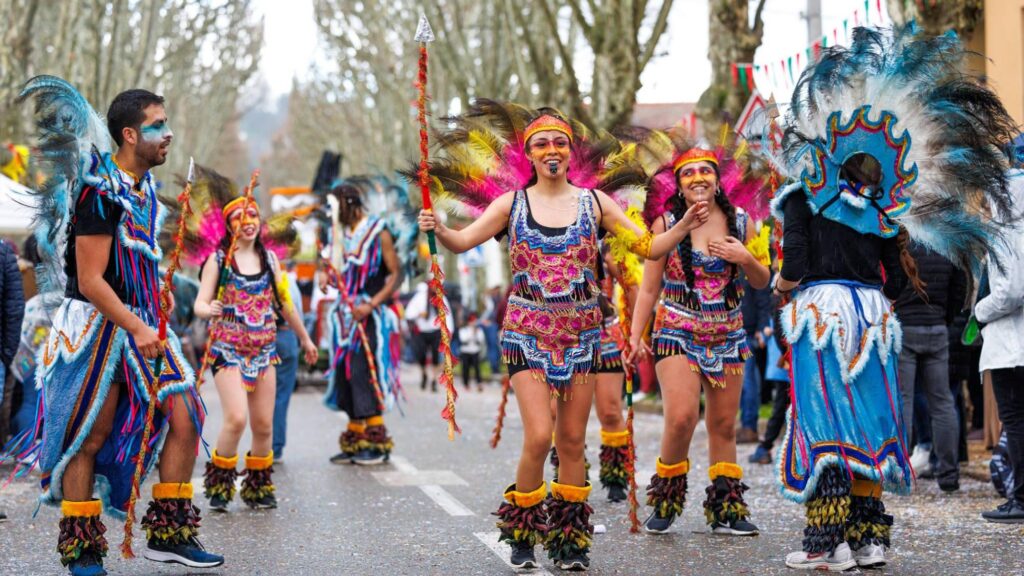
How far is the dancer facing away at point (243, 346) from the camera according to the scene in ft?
29.6

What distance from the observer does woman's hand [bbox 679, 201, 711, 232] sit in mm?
6605

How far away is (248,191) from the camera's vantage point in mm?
8867

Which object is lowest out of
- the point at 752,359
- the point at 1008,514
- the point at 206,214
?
the point at 1008,514

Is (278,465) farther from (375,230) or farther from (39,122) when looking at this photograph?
(39,122)

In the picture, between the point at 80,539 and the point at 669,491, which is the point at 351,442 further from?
the point at 80,539

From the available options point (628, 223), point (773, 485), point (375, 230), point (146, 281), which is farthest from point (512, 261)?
point (375, 230)

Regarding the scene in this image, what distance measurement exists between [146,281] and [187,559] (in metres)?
1.33

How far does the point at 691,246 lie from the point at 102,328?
3168mm

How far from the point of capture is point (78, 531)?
6.13m

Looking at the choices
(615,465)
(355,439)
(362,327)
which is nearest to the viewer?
(615,465)

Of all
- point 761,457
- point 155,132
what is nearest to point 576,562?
point 155,132

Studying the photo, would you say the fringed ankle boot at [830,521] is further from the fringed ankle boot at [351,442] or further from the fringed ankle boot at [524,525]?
the fringed ankle boot at [351,442]

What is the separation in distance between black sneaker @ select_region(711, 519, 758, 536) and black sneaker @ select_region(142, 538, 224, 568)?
2772 mm

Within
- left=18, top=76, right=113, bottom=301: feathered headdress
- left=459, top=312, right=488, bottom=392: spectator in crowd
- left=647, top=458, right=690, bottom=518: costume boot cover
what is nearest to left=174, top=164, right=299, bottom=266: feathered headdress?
left=18, top=76, right=113, bottom=301: feathered headdress
